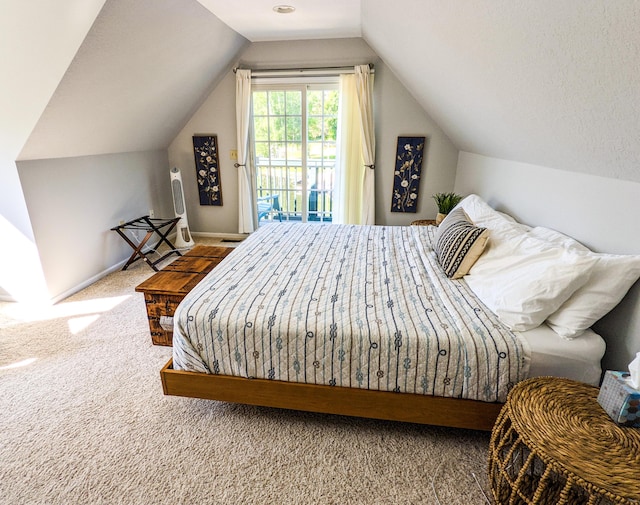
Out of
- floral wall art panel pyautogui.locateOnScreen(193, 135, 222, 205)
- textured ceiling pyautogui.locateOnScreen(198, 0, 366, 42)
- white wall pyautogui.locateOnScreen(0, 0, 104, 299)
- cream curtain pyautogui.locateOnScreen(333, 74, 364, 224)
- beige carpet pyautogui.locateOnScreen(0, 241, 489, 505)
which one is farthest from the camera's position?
floral wall art panel pyautogui.locateOnScreen(193, 135, 222, 205)

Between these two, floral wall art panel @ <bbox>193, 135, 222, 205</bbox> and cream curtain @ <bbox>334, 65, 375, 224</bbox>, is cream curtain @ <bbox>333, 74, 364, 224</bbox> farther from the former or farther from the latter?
floral wall art panel @ <bbox>193, 135, 222, 205</bbox>

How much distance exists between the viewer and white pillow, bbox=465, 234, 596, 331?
1.38m

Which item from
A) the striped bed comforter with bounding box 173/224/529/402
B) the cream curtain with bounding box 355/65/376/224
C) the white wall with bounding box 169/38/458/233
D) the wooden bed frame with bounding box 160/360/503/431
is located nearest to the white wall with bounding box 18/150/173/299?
the white wall with bounding box 169/38/458/233

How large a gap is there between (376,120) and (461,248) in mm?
2424

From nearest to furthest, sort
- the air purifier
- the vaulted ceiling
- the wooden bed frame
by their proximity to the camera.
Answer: the vaulted ceiling, the wooden bed frame, the air purifier

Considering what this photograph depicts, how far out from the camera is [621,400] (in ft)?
3.52

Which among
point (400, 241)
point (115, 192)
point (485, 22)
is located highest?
point (485, 22)

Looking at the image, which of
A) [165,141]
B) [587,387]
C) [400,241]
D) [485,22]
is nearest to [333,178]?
[400,241]

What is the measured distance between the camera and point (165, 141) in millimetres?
4098

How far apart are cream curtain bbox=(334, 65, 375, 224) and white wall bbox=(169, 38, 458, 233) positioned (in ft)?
0.47

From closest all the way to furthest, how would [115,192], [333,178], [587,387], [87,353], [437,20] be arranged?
1. [587,387]
2. [437,20]
3. [87,353]
4. [115,192]
5. [333,178]

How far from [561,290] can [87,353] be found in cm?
272

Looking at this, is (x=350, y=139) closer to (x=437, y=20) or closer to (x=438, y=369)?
(x=437, y=20)

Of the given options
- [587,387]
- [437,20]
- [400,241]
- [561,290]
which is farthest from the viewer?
[400,241]
